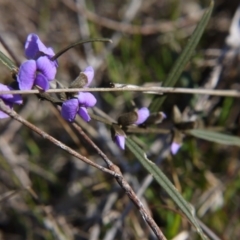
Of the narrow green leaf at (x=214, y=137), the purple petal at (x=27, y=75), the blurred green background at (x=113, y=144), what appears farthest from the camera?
the blurred green background at (x=113, y=144)

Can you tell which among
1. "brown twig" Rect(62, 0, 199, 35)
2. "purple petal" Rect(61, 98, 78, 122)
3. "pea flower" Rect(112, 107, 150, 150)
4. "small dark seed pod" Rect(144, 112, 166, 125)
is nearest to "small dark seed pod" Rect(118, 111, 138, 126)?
"pea flower" Rect(112, 107, 150, 150)

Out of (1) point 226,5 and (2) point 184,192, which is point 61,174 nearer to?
(2) point 184,192

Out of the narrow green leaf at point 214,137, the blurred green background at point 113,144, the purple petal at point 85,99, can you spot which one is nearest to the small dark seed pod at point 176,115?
the narrow green leaf at point 214,137

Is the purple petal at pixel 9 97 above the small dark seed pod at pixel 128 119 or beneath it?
above

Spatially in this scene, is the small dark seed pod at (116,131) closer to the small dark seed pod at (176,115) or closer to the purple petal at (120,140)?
the purple petal at (120,140)

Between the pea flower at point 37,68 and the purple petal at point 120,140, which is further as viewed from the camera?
the purple petal at point 120,140

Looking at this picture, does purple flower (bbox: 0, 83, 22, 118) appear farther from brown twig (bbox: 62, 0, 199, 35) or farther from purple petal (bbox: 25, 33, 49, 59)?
brown twig (bbox: 62, 0, 199, 35)

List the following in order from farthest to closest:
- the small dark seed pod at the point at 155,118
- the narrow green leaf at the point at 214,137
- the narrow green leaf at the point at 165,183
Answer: the narrow green leaf at the point at 214,137, the small dark seed pod at the point at 155,118, the narrow green leaf at the point at 165,183

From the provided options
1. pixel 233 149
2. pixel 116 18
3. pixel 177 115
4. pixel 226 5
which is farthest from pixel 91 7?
pixel 177 115
